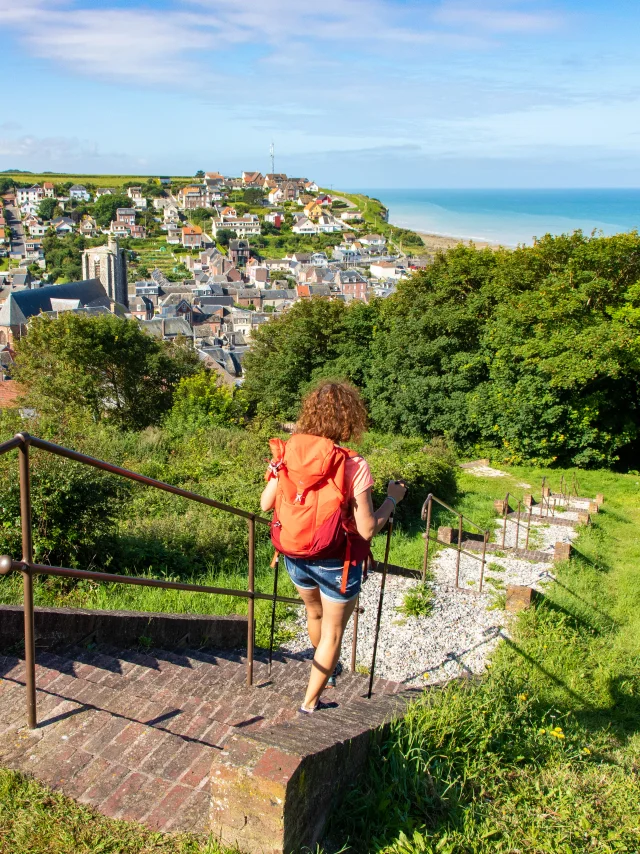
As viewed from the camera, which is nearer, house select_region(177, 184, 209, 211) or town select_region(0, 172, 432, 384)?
town select_region(0, 172, 432, 384)

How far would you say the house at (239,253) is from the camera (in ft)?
450

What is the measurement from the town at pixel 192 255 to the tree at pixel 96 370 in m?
34.4

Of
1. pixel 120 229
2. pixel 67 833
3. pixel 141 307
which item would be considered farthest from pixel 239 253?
pixel 67 833

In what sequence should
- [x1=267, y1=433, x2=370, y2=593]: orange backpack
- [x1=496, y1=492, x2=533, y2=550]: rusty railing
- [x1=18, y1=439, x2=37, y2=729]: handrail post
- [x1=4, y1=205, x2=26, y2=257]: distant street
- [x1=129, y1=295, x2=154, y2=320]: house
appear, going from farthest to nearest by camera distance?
[x1=4, y1=205, x2=26, y2=257]: distant street → [x1=129, y1=295, x2=154, y2=320]: house → [x1=496, y1=492, x2=533, y2=550]: rusty railing → [x1=267, y1=433, x2=370, y2=593]: orange backpack → [x1=18, y1=439, x2=37, y2=729]: handrail post

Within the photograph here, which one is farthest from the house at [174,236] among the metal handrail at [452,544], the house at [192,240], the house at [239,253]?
the metal handrail at [452,544]

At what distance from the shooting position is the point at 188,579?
780 cm

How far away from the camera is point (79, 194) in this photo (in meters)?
184

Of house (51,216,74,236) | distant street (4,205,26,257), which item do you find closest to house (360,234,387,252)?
house (51,216,74,236)

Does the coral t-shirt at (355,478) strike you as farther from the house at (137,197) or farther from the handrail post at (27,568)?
the house at (137,197)

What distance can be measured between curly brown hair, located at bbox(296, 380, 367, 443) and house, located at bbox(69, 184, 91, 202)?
197 m

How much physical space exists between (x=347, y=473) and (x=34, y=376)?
78.6 feet

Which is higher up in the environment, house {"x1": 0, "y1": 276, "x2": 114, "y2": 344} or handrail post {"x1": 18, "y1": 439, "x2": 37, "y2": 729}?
handrail post {"x1": 18, "y1": 439, "x2": 37, "y2": 729}

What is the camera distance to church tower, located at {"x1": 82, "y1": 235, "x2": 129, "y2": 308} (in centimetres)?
9662

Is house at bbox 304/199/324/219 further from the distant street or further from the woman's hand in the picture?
the woman's hand
